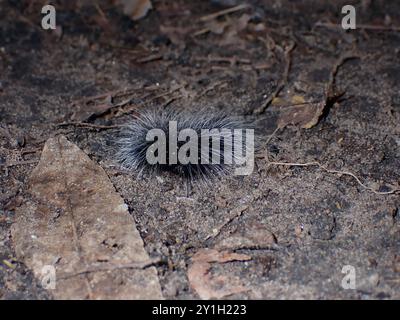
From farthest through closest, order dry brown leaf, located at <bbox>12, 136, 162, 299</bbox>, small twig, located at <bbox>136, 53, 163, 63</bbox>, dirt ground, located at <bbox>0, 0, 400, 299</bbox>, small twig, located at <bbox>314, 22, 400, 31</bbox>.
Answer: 1. small twig, located at <bbox>314, 22, 400, 31</bbox>
2. small twig, located at <bbox>136, 53, 163, 63</bbox>
3. dirt ground, located at <bbox>0, 0, 400, 299</bbox>
4. dry brown leaf, located at <bbox>12, 136, 162, 299</bbox>

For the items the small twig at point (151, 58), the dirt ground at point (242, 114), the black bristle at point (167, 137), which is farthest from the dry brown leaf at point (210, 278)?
the small twig at point (151, 58)

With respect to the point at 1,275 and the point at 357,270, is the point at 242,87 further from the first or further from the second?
the point at 1,275

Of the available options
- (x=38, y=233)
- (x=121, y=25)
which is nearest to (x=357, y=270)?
(x=38, y=233)

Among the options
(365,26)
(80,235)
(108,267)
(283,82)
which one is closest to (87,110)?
(80,235)

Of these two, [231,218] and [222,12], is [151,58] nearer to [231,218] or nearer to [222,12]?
[222,12]

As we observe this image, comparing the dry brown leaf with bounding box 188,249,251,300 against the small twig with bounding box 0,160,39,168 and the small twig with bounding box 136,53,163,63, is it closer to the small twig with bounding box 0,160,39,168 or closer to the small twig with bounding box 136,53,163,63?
the small twig with bounding box 0,160,39,168

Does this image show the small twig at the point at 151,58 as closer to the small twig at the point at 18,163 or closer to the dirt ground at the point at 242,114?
the dirt ground at the point at 242,114

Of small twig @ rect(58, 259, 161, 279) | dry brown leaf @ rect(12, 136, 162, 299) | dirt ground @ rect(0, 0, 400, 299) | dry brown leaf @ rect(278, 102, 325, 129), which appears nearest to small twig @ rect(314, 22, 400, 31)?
dirt ground @ rect(0, 0, 400, 299)
